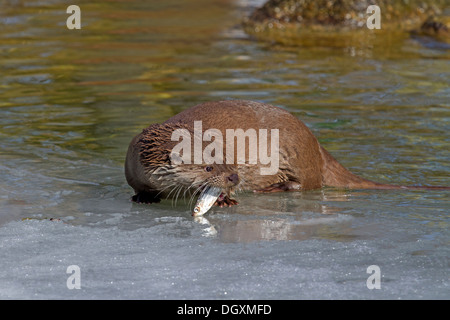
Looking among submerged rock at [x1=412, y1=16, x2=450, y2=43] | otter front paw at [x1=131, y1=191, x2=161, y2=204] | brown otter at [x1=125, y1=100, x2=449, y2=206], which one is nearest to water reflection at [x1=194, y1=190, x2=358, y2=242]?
brown otter at [x1=125, y1=100, x2=449, y2=206]

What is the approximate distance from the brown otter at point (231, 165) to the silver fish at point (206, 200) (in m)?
0.04

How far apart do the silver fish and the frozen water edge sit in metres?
0.21

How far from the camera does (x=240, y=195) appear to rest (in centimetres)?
457

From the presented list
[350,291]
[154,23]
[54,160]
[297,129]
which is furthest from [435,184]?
[154,23]

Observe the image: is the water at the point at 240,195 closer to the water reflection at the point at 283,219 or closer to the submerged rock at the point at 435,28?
the water reflection at the point at 283,219

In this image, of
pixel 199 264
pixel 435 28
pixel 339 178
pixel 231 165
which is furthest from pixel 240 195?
pixel 435 28

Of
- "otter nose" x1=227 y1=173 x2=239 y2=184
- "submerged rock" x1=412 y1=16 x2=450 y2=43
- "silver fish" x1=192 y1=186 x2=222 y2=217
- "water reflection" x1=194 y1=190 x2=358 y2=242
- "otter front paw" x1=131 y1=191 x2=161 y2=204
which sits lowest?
"water reflection" x1=194 y1=190 x2=358 y2=242

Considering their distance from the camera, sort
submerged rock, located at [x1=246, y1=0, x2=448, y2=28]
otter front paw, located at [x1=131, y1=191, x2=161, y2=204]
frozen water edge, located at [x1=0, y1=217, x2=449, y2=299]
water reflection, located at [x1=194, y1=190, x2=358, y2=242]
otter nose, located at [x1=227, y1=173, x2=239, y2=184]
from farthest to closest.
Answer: submerged rock, located at [x1=246, y1=0, x2=448, y2=28] → otter front paw, located at [x1=131, y1=191, x2=161, y2=204] → otter nose, located at [x1=227, y1=173, x2=239, y2=184] → water reflection, located at [x1=194, y1=190, x2=358, y2=242] → frozen water edge, located at [x1=0, y1=217, x2=449, y2=299]

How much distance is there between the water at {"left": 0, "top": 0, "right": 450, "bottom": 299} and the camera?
10.6ft

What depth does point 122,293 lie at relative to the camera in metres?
3.05

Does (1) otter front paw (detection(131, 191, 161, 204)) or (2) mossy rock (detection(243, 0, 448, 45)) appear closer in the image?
(1) otter front paw (detection(131, 191, 161, 204))

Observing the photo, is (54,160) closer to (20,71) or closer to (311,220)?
(311,220)

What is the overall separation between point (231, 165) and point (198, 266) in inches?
36.0

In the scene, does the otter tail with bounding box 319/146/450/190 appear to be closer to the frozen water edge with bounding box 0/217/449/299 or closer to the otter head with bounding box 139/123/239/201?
the otter head with bounding box 139/123/239/201
